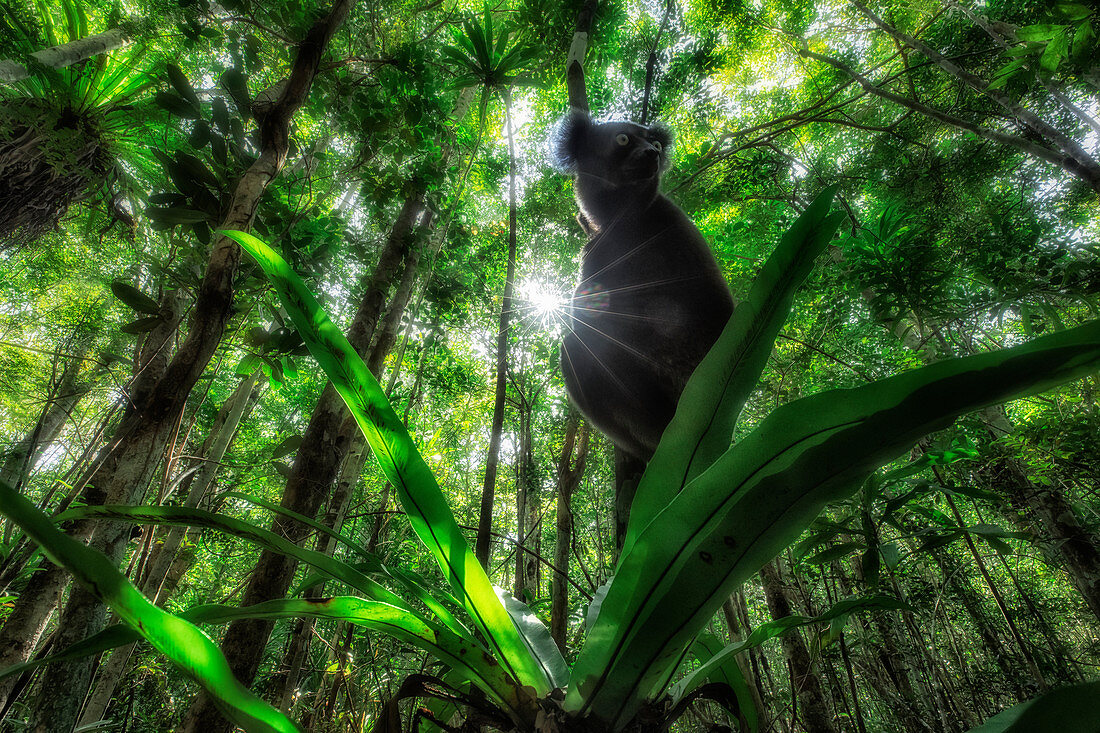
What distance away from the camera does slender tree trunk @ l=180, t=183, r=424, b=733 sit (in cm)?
136

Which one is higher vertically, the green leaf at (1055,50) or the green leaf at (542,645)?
the green leaf at (1055,50)

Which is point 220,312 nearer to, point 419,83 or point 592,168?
point 592,168

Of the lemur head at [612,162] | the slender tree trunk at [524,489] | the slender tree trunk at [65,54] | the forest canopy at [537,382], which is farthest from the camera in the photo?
the slender tree trunk at [65,54]

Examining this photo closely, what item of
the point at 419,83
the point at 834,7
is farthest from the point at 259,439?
the point at 834,7

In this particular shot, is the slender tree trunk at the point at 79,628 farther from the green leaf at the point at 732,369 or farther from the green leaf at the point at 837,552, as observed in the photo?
the green leaf at the point at 837,552

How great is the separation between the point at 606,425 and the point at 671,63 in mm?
4572

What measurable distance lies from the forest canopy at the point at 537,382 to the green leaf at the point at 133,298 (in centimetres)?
2

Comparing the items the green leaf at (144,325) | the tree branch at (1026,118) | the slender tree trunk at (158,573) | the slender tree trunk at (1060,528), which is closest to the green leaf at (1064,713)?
the slender tree trunk at (158,573)

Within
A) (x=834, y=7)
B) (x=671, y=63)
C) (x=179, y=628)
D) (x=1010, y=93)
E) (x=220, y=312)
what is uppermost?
(x=834, y=7)

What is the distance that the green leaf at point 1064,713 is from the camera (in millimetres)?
343

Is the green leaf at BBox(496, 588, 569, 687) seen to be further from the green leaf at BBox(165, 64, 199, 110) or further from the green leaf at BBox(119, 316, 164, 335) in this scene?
the green leaf at BBox(165, 64, 199, 110)

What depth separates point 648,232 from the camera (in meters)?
→ 1.33

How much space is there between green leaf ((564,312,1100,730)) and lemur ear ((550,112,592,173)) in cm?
175

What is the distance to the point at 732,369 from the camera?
1.72ft
